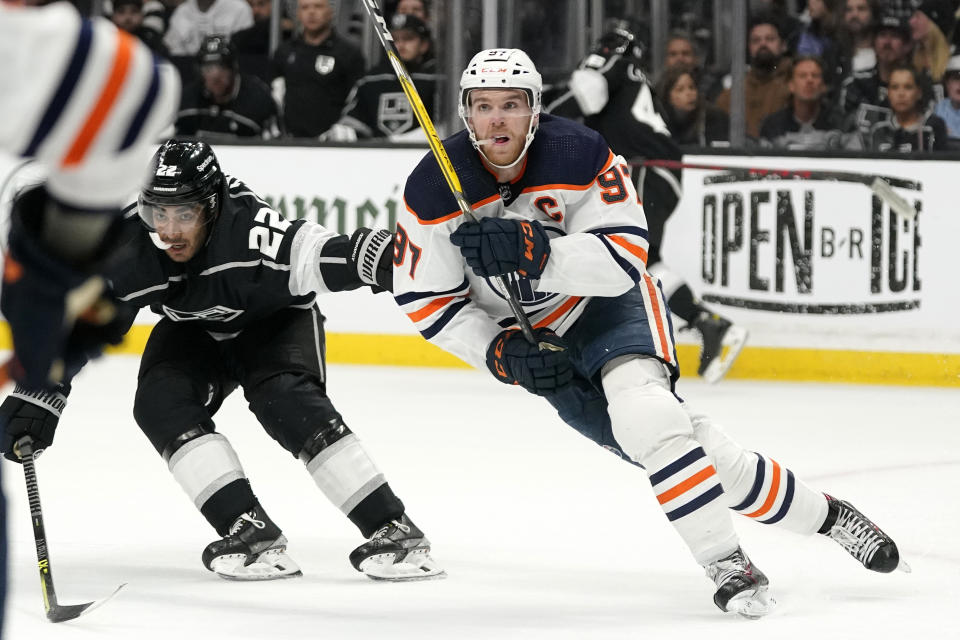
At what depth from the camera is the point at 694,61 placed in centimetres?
689

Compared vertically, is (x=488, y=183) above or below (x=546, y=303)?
above

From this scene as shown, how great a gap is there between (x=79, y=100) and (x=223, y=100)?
5.78m

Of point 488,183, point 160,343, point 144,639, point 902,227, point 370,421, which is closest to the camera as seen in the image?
point 144,639

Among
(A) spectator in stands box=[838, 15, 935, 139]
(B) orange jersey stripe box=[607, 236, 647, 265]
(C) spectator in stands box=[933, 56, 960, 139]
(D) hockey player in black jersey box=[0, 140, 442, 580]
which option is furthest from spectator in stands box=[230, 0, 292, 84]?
(B) orange jersey stripe box=[607, 236, 647, 265]

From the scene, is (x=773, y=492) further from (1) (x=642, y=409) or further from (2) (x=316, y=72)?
(2) (x=316, y=72)

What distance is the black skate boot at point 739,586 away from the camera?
3041 millimetres

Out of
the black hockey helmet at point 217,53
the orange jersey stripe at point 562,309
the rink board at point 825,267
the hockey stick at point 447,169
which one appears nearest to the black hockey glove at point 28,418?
the hockey stick at point 447,169

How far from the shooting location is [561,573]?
3564 millimetres

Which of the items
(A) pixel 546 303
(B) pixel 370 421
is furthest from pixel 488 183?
(B) pixel 370 421

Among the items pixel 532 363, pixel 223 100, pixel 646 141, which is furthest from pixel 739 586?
pixel 223 100

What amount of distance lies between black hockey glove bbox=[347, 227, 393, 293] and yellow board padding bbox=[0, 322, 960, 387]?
10.1 ft

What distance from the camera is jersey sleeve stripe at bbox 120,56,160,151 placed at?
176cm

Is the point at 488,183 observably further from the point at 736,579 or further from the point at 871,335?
the point at 871,335

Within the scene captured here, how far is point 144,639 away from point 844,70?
463cm
